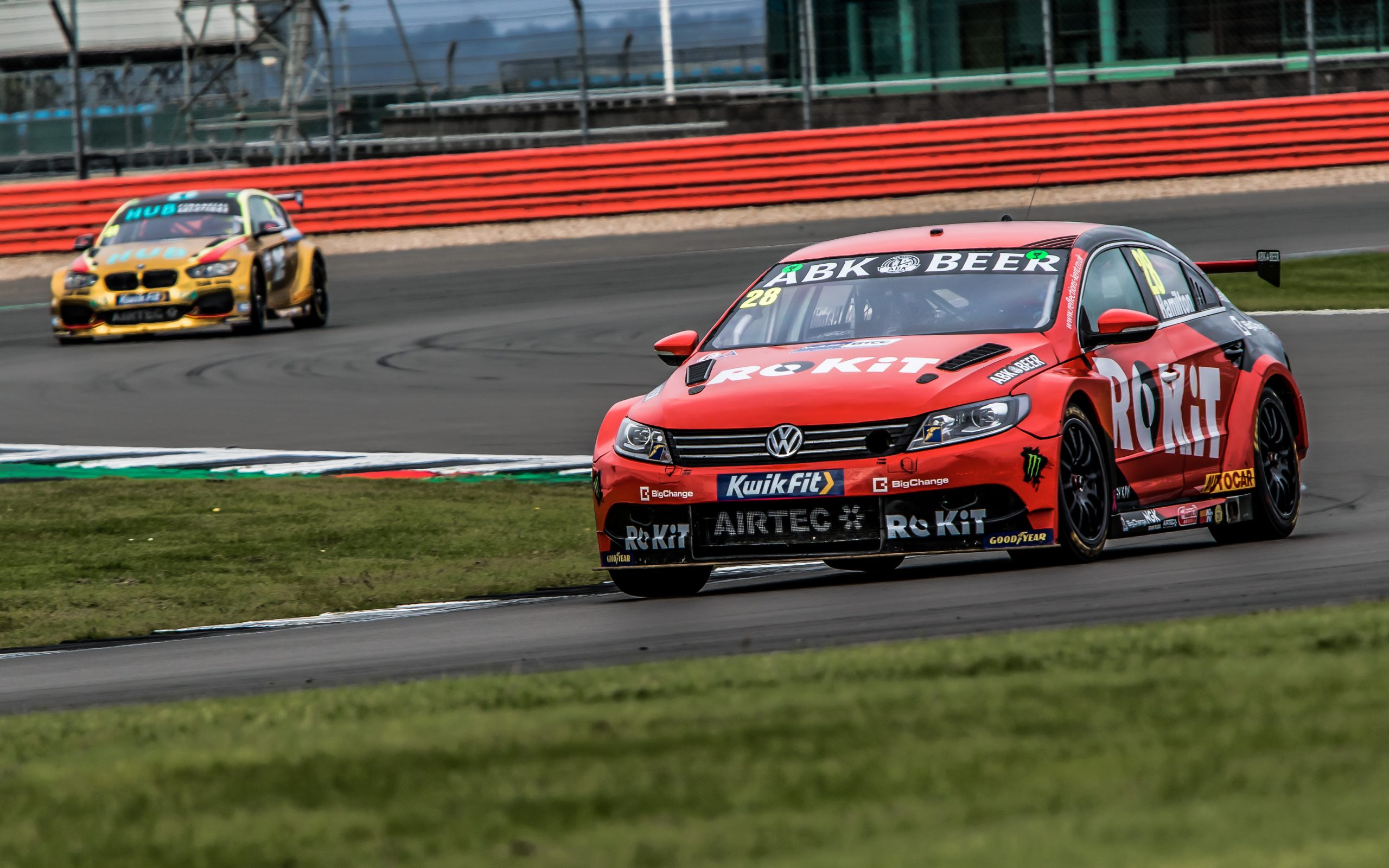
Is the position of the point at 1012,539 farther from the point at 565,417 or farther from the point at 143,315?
the point at 143,315

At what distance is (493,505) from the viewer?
11523mm

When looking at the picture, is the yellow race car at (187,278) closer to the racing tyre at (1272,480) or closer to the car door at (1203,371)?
the car door at (1203,371)

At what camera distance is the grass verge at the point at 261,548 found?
9008 millimetres

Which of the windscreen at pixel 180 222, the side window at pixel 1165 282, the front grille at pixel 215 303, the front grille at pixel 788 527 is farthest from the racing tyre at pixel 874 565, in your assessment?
the windscreen at pixel 180 222

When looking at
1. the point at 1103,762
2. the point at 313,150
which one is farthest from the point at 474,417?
the point at 313,150

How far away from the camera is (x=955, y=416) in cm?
793

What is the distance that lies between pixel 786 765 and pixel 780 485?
3.81 m

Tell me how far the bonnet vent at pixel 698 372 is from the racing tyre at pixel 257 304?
1339cm

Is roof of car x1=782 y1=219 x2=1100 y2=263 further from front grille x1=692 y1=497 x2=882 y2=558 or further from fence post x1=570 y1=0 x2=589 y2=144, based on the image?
fence post x1=570 y1=0 x2=589 y2=144

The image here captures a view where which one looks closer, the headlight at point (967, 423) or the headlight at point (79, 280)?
the headlight at point (967, 423)

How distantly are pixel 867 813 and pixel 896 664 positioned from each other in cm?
168

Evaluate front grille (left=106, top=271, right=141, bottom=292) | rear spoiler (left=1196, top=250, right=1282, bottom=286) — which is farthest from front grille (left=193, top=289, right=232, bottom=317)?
rear spoiler (left=1196, top=250, right=1282, bottom=286)

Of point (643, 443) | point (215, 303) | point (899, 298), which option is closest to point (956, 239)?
point (899, 298)

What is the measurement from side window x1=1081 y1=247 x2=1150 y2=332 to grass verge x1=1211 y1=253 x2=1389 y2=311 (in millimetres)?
9925
